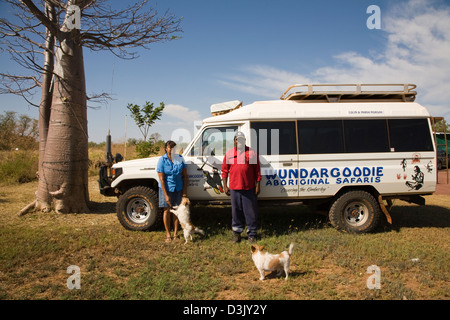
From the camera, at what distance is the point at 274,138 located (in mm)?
5523

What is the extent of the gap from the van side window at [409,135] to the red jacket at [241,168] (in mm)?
2864

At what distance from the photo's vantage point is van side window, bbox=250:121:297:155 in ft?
18.0

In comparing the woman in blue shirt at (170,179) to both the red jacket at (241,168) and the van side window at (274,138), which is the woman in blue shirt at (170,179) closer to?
the red jacket at (241,168)

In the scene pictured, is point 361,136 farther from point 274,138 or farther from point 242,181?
point 242,181

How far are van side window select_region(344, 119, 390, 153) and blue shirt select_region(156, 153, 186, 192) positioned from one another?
3293mm

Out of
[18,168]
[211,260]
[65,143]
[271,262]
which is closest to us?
[271,262]

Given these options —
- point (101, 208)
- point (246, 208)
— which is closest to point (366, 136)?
point (246, 208)

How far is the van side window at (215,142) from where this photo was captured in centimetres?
554

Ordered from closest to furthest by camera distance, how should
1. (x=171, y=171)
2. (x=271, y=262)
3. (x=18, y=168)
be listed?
(x=271, y=262)
(x=171, y=171)
(x=18, y=168)

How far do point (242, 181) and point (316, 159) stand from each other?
164 cm

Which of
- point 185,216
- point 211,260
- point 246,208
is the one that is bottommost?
point 211,260

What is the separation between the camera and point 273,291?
340cm

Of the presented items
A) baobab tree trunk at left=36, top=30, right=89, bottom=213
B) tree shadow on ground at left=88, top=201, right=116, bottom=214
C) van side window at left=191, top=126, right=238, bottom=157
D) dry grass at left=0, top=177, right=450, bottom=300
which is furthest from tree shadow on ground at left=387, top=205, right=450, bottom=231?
baobab tree trunk at left=36, top=30, right=89, bottom=213
